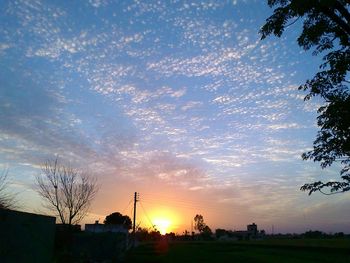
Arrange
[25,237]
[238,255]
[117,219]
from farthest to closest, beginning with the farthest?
[117,219]
[238,255]
[25,237]

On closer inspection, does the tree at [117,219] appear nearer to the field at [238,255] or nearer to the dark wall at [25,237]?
the field at [238,255]

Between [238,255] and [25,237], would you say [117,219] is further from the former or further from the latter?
[25,237]

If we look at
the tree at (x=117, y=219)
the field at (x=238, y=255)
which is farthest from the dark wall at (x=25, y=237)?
the tree at (x=117, y=219)

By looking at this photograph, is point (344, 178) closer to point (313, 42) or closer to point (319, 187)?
point (319, 187)

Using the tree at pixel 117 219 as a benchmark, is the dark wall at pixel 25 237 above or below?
below

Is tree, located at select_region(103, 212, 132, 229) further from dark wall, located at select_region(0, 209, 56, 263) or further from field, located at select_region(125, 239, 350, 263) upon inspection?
dark wall, located at select_region(0, 209, 56, 263)

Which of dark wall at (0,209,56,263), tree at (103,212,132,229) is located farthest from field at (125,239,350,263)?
tree at (103,212,132,229)

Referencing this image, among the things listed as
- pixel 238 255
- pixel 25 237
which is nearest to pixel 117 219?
pixel 238 255

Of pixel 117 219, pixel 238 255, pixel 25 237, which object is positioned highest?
pixel 117 219

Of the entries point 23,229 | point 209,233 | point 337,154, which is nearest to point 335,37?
point 337,154

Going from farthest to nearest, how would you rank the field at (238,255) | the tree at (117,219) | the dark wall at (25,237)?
the tree at (117,219)
the field at (238,255)
the dark wall at (25,237)

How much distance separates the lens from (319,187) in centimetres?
1205

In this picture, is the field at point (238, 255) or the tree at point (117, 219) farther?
the tree at point (117, 219)

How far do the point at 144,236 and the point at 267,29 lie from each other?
381ft
